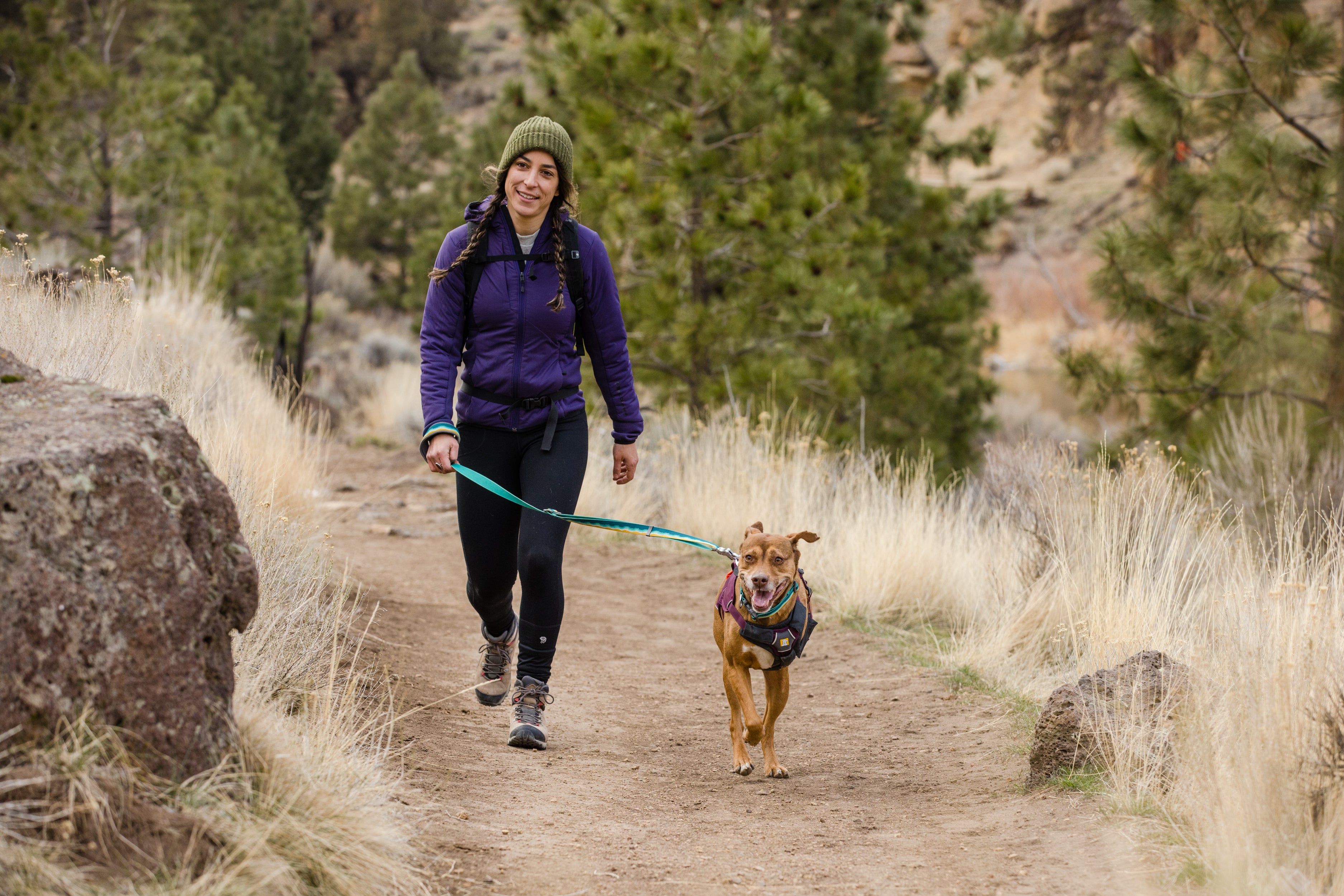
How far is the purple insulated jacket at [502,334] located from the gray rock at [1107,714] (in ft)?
5.78

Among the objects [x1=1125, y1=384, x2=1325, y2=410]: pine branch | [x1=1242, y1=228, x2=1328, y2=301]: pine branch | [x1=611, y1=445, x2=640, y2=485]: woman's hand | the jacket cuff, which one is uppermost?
[x1=1242, y1=228, x2=1328, y2=301]: pine branch

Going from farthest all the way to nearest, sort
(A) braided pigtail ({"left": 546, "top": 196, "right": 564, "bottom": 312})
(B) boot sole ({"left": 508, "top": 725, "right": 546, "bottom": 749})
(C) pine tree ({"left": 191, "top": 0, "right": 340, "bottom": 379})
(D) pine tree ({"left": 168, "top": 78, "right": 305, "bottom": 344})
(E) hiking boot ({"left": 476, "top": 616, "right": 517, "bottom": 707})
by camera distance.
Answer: (C) pine tree ({"left": 191, "top": 0, "right": 340, "bottom": 379}) < (D) pine tree ({"left": 168, "top": 78, "right": 305, "bottom": 344}) < (E) hiking boot ({"left": 476, "top": 616, "right": 517, "bottom": 707}) < (B) boot sole ({"left": 508, "top": 725, "right": 546, "bottom": 749}) < (A) braided pigtail ({"left": 546, "top": 196, "right": 564, "bottom": 312})

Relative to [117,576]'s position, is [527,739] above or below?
below

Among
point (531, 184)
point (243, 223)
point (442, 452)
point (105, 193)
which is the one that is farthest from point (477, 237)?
point (243, 223)

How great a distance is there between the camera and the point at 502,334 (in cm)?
415

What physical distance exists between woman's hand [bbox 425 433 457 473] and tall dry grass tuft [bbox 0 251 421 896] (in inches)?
20.1

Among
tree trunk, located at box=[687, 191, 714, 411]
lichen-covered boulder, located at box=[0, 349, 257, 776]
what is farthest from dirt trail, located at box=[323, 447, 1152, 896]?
tree trunk, located at box=[687, 191, 714, 411]

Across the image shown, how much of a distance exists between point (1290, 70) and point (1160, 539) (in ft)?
21.2

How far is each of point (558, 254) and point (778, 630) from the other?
149 centimetres

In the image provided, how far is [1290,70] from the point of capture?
406 inches

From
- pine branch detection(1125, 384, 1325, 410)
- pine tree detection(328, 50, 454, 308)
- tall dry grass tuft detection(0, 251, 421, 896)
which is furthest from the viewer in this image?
pine tree detection(328, 50, 454, 308)

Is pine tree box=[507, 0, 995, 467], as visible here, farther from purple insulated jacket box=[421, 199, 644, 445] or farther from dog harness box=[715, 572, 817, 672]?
dog harness box=[715, 572, 817, 672]

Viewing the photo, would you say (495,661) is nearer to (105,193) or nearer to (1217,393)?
(1217,393)

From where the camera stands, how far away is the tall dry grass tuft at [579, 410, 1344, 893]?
2936 mm
